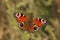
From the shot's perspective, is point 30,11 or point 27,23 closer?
point 27,23

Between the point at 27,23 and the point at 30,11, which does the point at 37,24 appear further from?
the point at 30,11

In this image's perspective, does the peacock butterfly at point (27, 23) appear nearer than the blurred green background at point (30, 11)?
Yes

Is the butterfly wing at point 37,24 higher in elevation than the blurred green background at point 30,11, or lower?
higher

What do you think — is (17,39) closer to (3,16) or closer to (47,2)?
(3,16)

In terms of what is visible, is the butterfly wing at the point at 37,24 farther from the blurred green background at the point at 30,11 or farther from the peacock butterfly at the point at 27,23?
the blurred green background at the point at 30,11

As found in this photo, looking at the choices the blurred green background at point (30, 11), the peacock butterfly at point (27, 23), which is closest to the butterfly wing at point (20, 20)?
the peacock butterfly at point (27, 23)

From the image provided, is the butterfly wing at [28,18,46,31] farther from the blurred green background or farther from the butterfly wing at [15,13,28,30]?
the blurred green background

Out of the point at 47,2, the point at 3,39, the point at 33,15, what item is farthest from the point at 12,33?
the point at 47,2

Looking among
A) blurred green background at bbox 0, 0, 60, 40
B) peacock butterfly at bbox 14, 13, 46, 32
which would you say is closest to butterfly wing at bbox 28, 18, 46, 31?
peacock butterfly at bbox 14, 13, 46, 32

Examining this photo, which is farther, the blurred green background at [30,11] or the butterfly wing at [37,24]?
the blurred green background at [30,11]

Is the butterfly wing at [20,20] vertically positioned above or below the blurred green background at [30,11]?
above

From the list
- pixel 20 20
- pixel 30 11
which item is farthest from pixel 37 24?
pixel 30 11
